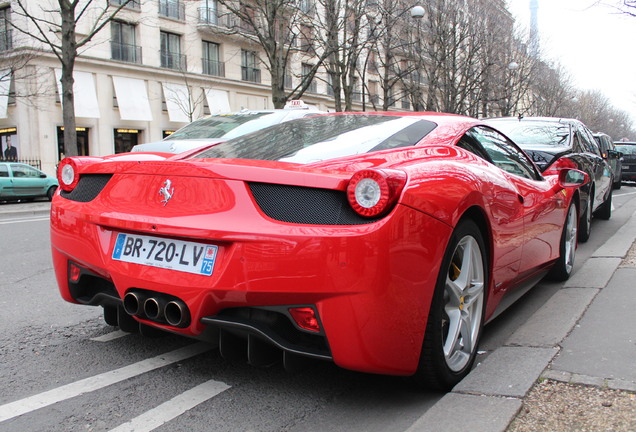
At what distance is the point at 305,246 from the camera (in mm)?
2205

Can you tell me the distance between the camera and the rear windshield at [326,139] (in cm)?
283

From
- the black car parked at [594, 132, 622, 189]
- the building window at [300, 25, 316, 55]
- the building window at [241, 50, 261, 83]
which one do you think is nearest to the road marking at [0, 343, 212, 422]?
the black car parked at [594, 132, 622, 189]

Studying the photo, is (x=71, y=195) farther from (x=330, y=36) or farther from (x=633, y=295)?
(x=330, y=36)

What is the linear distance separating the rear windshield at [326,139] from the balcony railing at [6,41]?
27.3 meters

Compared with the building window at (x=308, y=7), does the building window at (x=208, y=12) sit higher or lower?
higher

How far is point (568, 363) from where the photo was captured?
2.80m

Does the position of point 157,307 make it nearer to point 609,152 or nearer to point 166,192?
point 166,192

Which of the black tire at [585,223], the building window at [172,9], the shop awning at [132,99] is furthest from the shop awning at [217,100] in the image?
the black tire at [585,223]

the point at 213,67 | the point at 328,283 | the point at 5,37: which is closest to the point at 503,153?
the point at 328,283

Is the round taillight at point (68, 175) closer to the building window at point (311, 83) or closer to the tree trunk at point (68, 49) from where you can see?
the tree trunk at point (68, 49)

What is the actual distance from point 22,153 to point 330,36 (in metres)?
15.9

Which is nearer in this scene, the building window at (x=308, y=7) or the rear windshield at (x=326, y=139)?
the rear windshield at (x=326, y=139)

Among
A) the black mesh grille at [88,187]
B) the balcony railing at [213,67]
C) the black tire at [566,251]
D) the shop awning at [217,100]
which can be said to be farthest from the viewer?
the balcony railing at [213,67]

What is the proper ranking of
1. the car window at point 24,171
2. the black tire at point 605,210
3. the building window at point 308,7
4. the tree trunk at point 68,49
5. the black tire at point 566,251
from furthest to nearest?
the building window at point 308,7 → the car window at point 24,171 → the tree trunk at point 68,49 → the black tire at point 605,210 → the black tire at point 566,251
